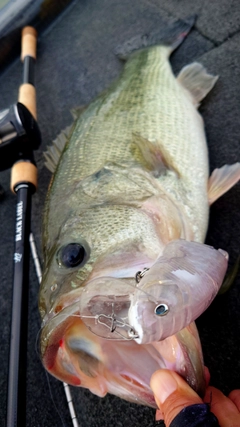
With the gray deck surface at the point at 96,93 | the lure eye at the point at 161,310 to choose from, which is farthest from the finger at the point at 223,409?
the gray deck surface at the point at 96,93

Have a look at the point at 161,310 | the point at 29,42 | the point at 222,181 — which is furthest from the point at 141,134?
the point at 29,42

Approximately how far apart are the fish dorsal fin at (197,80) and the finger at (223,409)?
5.13 ft

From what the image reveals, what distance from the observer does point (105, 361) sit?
111 cm

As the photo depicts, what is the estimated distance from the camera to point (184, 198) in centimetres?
158

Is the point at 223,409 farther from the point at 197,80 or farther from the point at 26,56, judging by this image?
the point at 26,56

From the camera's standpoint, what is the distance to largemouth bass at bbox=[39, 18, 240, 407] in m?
0.99

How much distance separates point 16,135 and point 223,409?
1.46 m

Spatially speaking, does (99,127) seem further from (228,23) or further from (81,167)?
(228,23)

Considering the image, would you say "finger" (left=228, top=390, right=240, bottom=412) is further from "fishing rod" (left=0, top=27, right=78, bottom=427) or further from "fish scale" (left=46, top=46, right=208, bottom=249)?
"fishing rod" (left=0, top=27, right=78, bottom=427)

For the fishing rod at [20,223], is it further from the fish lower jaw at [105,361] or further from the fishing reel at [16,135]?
the fish lower jaw at [105,361]

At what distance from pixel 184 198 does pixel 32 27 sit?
2.50 m

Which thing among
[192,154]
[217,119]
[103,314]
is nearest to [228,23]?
[217,119]

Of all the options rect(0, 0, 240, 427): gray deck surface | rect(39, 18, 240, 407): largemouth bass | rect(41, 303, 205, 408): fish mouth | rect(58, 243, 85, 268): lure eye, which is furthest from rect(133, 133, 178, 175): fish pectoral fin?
rect(41, 303, 205, 408): fish mouth

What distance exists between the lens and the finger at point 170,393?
2.98 ft
